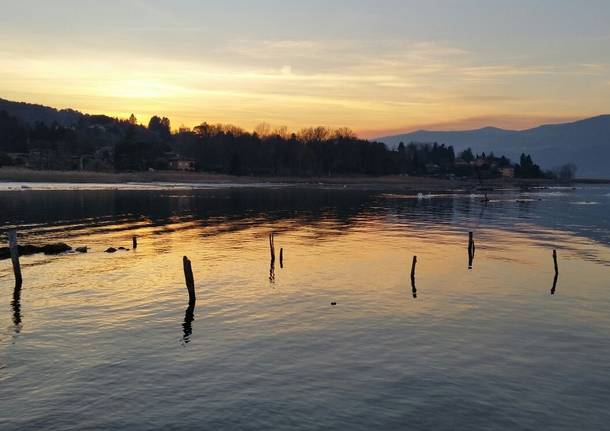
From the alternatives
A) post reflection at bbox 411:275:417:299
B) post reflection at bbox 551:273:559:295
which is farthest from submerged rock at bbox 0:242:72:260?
post reflection at bbox 551:273:559:295

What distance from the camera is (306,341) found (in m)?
27.2

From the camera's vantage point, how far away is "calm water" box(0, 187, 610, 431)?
19.6 metres

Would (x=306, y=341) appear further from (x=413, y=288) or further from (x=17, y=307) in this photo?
(x=17, y=307)

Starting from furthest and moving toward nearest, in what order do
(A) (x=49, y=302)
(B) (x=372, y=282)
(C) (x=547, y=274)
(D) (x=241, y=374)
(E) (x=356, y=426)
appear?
(C) (x=547, y=274) → (B) (x=372, y=282) → (A) (x=49, y=302) → (D) (x=241, y=374) → (E) (x=356, y=426)

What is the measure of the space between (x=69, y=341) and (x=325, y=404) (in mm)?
13856

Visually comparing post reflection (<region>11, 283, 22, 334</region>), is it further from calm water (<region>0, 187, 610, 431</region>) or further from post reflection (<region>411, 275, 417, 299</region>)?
post reflection (<region>411, 275, 417, 299</region>)

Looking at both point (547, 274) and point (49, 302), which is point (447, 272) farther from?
point (49, 302)

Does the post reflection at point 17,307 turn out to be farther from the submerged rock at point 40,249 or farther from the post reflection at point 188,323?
the submerged rock at point 40,249

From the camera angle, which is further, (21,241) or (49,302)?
(21,241)

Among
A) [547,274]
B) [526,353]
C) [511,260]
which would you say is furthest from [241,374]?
[511,260]

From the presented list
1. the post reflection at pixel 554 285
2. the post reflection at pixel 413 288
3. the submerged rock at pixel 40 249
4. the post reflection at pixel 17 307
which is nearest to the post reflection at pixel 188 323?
the post reflection at pixel 17 307

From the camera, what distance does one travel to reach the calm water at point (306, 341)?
1958cm

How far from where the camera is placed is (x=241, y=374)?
74.6ft

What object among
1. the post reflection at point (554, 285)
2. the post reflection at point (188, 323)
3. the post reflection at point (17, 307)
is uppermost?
the post reflection at point (17, 307)
